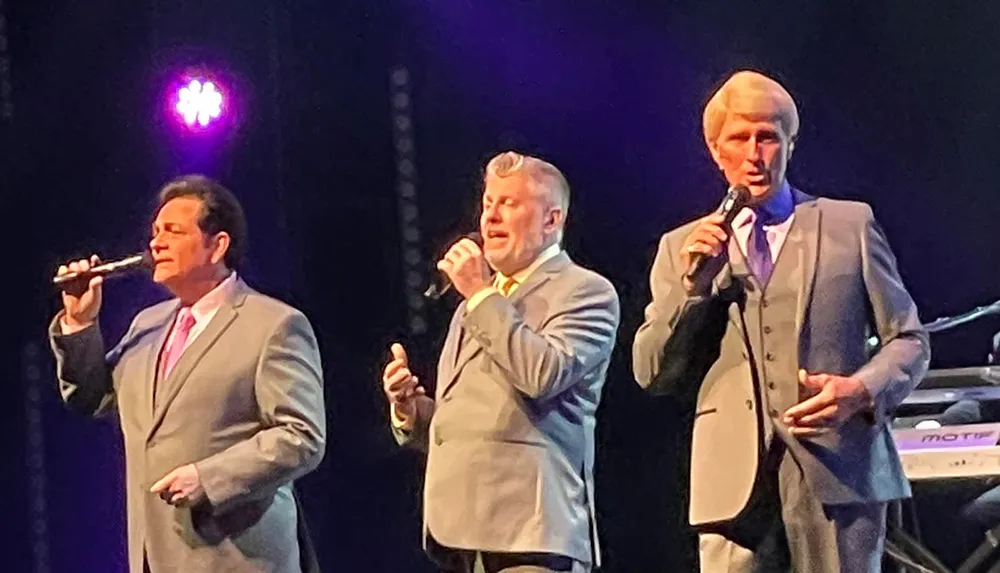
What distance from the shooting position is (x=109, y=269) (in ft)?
9.08

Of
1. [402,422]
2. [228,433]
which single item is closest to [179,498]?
[228,433]

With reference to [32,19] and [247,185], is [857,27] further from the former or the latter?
[32,19]

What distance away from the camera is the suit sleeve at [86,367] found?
110 inches

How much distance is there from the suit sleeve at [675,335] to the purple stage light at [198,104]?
2.21 meters

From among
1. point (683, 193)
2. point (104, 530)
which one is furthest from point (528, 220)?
point (104, 530)

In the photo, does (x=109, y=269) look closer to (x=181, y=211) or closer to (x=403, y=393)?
(x=181, y=211)

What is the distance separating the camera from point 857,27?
12.2 feet

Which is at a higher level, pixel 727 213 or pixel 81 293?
pixel 727 213

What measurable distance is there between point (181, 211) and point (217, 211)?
64 millimetres

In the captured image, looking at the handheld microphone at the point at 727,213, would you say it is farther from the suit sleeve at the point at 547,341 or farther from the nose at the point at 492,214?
the nose at the point at 492,214

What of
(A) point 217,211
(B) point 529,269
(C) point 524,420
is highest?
(A) point 217,211

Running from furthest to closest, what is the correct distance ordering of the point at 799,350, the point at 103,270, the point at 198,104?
the point at 198,104 < the point at 103,270 < the point at 799,350

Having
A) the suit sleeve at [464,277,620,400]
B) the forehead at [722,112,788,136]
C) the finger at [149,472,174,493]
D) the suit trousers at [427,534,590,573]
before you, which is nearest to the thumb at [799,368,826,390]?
the forehead at [722,112,788,136]

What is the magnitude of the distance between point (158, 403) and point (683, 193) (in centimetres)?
162
